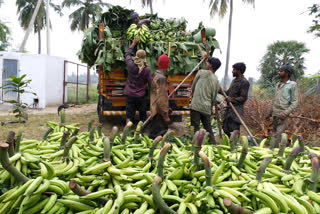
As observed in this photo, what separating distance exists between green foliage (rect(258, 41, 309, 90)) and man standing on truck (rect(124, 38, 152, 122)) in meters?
16.0

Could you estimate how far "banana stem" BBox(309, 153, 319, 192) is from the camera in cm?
144

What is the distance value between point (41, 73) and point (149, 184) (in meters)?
11.4

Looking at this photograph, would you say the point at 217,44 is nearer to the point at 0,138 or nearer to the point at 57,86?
the point at 0,138

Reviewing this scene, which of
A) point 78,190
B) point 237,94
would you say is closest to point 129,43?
point 237,94

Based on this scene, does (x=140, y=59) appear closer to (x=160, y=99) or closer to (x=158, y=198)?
(x=160, y=99)

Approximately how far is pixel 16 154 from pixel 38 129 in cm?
589

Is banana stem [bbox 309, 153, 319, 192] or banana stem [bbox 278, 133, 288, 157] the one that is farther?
banana stem [bbox 278, 133, 288, 157]

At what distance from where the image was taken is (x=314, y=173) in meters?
1.46

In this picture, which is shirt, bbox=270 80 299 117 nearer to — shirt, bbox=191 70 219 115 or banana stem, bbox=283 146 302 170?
shirt, bbox=191 70 219 115

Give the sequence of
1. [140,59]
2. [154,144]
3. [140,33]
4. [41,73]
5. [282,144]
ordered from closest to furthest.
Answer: [154,144]
[282,144]
[140,59]
[140,33]
[41,73]

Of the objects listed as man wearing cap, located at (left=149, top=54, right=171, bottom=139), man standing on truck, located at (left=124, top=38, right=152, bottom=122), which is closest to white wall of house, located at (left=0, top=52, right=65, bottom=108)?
man standing on truck, located at (left=124, top=38, right=152, bottom=122)

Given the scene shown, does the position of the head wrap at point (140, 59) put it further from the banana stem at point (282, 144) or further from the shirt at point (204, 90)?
the banana stem at point (282, 144)

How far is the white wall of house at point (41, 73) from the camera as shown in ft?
36.8

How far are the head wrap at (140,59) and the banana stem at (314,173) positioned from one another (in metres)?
3.64
